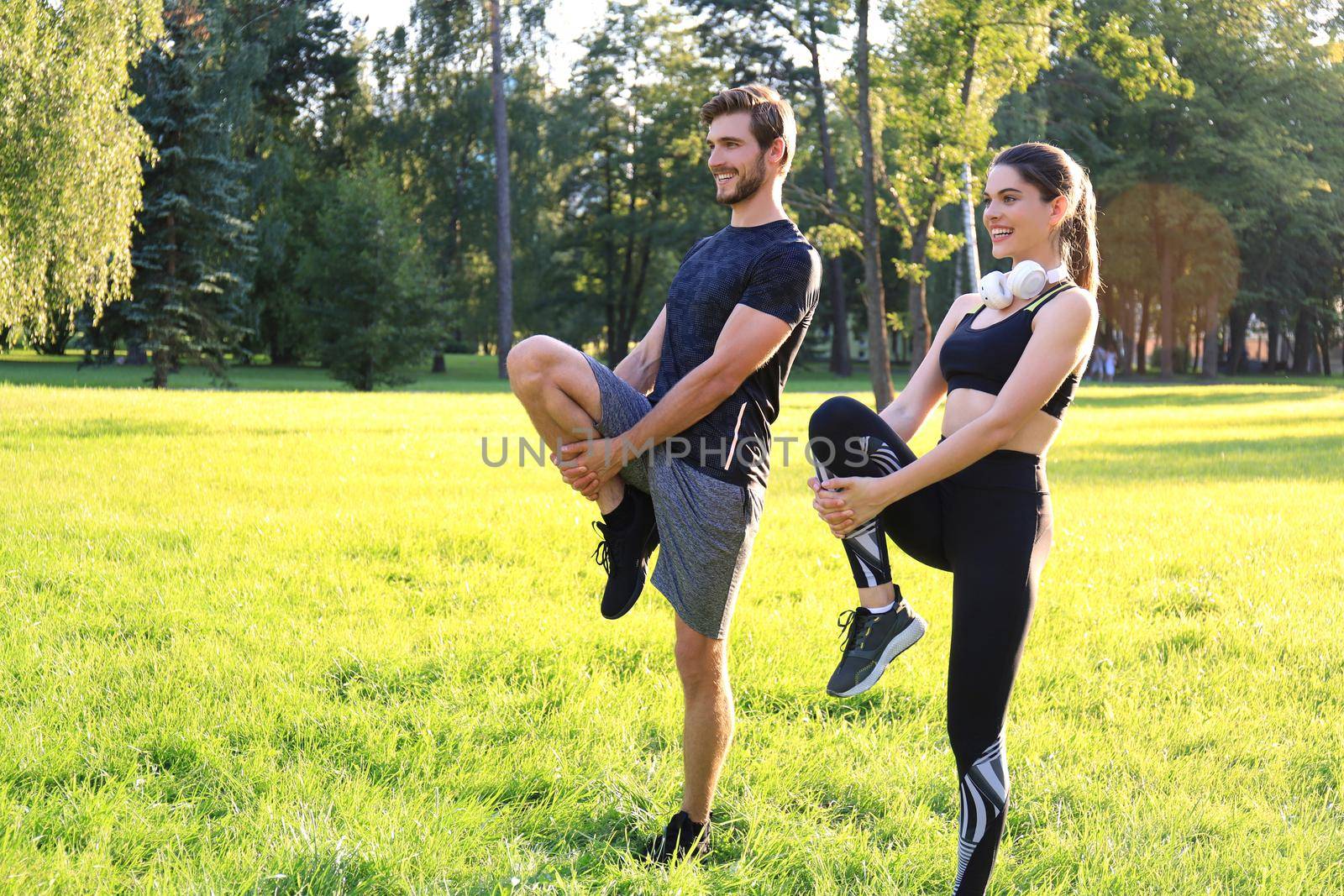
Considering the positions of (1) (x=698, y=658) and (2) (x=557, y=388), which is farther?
(1) (x=698, y=658)

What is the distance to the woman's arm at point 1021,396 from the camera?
10.1 ft

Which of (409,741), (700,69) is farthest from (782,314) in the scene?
(700,69)

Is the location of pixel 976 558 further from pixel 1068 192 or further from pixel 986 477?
pixel 1068 192

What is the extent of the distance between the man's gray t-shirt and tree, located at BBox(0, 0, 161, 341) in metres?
17.9

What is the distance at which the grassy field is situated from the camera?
3779 millimetres

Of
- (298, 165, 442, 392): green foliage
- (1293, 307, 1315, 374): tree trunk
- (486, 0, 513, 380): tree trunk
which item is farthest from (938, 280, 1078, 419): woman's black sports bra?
(1293, 307, 1315, 374): tree trunk

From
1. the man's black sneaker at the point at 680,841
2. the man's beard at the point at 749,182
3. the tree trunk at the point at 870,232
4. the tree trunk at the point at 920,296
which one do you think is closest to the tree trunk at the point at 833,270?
the tree trunk at the point at 920,296

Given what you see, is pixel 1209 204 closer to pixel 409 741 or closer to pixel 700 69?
pixel 700 69

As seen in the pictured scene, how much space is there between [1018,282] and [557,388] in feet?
4.79

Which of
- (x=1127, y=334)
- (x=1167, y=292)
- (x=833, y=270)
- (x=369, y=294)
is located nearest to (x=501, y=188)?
(x=369, y=294)

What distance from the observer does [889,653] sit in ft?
10.8

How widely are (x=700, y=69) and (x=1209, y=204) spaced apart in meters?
23.4

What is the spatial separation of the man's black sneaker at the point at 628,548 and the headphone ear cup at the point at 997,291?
1.33 meters

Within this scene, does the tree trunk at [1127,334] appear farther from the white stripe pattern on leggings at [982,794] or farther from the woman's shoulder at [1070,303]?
the white stripe pattern on leggings at [982,794]
